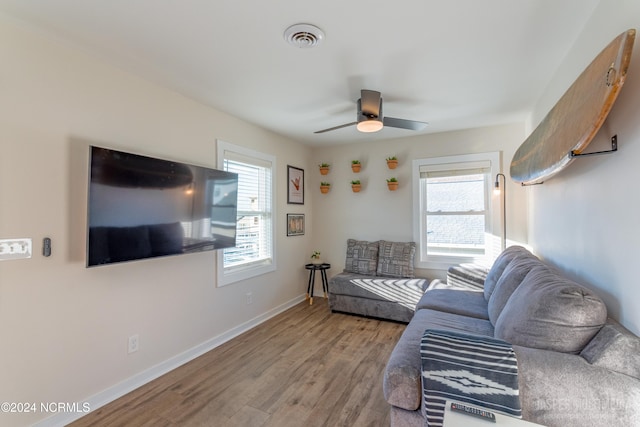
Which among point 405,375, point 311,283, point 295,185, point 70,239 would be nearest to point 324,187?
point 295,185

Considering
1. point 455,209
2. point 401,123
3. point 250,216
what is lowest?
point 250,216

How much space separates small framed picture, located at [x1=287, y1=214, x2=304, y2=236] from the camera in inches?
169

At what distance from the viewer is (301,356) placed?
2777 millimetres

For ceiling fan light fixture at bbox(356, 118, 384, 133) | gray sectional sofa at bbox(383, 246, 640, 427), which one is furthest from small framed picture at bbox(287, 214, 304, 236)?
gray sectional sofa at bbox(383, 246, 640, 427)

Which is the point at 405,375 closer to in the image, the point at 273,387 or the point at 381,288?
the point at 273,387

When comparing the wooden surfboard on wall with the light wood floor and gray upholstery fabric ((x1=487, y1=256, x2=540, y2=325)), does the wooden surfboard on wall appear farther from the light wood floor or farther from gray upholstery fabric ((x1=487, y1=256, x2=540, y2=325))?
the light wood floor

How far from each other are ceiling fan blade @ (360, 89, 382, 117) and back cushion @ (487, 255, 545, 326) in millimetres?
1634

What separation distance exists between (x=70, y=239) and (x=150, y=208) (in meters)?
0.50

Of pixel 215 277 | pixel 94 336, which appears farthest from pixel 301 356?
pixel 94 336

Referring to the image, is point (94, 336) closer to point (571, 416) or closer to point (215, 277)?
point (215, 277)

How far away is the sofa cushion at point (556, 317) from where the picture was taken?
1.31 metres

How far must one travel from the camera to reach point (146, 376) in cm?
237

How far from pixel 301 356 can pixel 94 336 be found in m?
1.65

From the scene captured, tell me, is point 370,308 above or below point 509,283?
below
